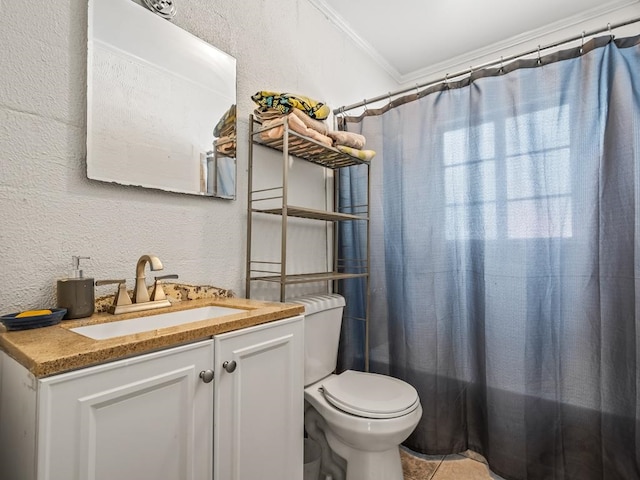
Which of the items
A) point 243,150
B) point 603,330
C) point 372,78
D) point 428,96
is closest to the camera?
point 603,330

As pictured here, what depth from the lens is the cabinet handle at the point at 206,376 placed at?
80cm

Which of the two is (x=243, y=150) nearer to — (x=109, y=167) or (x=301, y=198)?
(x=301, y=198)

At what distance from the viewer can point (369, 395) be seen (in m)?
1.40

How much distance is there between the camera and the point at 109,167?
1052 millimetres

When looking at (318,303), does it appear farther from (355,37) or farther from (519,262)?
(355,37)

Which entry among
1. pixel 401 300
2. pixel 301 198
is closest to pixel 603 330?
pixel 401 300

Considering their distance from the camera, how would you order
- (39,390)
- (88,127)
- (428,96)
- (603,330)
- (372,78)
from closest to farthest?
1. (39,390)
2. (88,127)
3. (603,330)
4. (428,96)
5. (372,78)

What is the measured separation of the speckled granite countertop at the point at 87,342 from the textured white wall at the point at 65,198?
0.19 metres

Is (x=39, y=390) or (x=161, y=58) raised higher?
(x=161, y=58)

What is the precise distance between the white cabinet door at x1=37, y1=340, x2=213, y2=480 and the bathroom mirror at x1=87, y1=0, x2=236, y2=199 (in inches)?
25.8

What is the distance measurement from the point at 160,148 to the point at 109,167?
193 mm

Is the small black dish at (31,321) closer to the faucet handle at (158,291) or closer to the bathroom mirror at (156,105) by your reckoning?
the faucet handle at (158,291)

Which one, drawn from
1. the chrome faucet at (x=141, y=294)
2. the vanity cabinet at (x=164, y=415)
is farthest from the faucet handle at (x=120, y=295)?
the vanity cabinet at (x=164, y=415)

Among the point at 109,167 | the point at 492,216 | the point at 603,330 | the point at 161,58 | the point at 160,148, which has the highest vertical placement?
the point at 161,58
